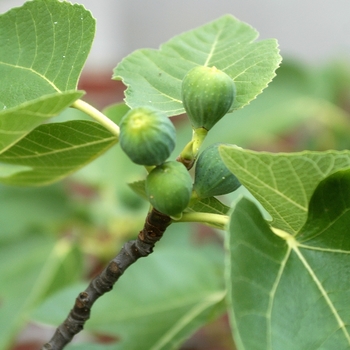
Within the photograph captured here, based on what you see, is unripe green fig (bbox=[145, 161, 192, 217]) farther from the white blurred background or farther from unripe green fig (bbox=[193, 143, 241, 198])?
the white blurred background

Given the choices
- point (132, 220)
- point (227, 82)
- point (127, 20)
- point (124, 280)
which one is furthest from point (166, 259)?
point (127, 20)

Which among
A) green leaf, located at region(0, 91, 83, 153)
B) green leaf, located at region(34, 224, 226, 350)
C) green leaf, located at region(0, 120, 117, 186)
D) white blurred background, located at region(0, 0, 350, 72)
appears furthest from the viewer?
white blurred background, located at region(0, 0, 350, 72)

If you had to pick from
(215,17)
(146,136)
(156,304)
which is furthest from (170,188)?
(215,17)

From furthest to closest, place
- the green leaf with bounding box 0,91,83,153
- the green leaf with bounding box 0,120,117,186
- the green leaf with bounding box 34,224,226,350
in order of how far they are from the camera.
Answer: the green leaf with bounding box 34,224,226,350 < the green leaf with bounding box 0,120,117,186 < the green leaf with bounding box 0,91,83,153

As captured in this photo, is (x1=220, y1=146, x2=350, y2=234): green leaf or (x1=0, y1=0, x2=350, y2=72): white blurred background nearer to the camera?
(x1=220, y1=146, x2=350, y2=234): green leaf

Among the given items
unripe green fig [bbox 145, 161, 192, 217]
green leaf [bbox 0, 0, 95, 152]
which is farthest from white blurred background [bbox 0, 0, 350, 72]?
unripe green fig [bbox 145, 161, 192, 217]

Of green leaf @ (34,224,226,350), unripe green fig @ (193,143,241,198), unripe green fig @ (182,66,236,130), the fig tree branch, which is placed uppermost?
unripe green fig @ (182,66,236,130)

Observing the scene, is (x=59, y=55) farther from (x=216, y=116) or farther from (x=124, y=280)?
(x=124, y=280)
